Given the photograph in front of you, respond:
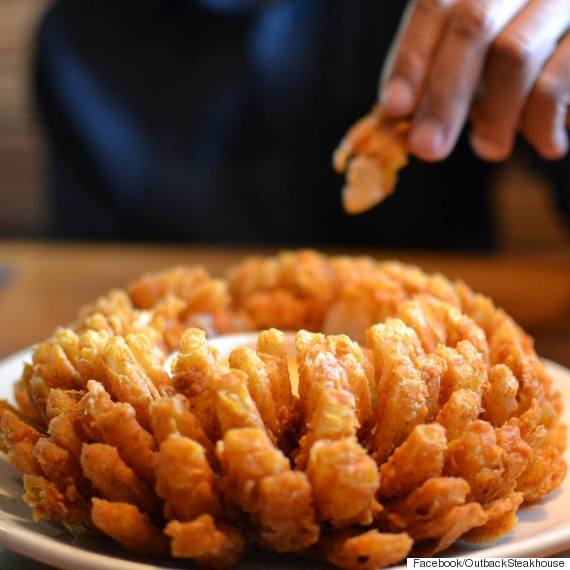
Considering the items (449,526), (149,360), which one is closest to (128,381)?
(149,360)

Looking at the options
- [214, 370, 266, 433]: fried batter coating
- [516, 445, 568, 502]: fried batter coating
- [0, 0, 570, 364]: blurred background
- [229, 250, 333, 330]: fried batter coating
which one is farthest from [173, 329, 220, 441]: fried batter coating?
[0, 0, 570, 364]: blurred background

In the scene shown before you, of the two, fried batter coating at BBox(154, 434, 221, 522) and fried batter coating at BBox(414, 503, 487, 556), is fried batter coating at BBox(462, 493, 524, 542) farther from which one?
fried batter coating at BBox(154, 434, 221, 522)

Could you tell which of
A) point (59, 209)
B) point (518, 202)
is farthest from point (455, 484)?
point (518, 202)

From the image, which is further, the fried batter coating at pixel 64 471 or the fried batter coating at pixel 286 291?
the fried batter coating at pixel 286 291

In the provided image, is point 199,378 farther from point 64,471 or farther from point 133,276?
point 133,276

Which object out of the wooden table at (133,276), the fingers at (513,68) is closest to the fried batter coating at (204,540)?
the fingers at (513,68)

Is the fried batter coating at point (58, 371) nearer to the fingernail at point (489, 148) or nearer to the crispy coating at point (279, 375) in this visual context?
the crispy coating at point (279, 375)

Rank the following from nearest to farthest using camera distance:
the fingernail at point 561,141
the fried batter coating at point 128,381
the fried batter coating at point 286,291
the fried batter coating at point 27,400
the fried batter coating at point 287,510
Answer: the fried batter coating at point 287,510 < the fried batter coating at point 128,381 < the fried batter coating at point 27,400 < the fried batter coating at point 286,291 < the fingernail at point 561,141
